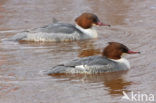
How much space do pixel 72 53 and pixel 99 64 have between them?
1.78m

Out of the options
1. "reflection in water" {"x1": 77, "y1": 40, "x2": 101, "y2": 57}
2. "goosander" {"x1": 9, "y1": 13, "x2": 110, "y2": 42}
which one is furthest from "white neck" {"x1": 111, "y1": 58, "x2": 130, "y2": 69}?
"goosander" {"x1": 9, "y1": 13, "x2": 110, "y2": 42}

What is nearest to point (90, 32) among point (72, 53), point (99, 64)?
point (72, 53)

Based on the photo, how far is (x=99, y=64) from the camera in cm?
984

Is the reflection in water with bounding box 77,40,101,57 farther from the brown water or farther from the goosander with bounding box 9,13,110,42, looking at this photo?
the goosander with bounding box 9,13,110,42

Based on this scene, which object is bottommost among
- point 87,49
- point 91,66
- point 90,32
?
point 87,49

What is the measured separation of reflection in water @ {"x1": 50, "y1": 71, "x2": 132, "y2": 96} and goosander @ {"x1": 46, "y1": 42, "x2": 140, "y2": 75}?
8 cm

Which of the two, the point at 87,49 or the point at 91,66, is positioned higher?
the point at 91,66

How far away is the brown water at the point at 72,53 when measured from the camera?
8703 millimetres

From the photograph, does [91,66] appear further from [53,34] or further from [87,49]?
[53,34]

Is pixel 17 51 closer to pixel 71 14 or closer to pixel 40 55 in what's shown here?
pixel 40 55

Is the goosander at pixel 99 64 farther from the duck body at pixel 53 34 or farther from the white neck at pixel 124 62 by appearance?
the duck body at pixel 53 34

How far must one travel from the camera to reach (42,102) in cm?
823

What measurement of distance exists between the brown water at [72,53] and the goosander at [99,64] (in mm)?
118

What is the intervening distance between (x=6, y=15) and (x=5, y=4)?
1549 mm
